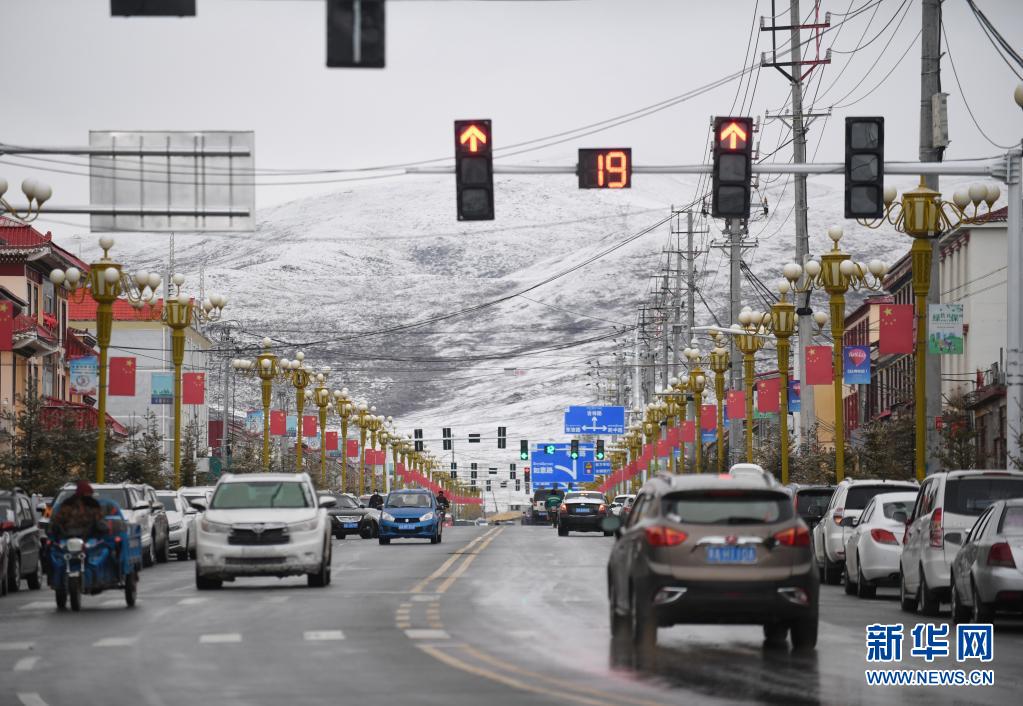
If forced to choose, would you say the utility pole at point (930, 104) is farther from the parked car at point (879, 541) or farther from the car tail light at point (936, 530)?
the car tail light at point (936, 530)

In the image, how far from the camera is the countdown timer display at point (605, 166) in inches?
1132

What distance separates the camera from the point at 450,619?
75.4 ft

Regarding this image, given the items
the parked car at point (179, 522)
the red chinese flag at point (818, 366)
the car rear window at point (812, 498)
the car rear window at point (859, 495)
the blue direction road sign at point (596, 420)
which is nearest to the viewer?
the car rear window at point (859, 495)

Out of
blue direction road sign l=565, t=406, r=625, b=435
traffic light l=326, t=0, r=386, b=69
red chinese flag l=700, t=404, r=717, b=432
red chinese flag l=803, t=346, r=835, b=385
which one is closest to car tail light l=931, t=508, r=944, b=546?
traffic light l=326, t=0, r=386, b=69

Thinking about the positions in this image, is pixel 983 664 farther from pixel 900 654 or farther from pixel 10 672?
pixel 10 672

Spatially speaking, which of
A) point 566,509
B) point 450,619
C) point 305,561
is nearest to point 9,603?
point 305,561

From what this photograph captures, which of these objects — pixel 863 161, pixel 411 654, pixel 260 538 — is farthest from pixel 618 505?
pixel 411 654

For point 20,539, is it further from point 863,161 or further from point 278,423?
point 278,423

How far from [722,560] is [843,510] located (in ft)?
49.0

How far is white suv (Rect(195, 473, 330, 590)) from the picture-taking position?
96.9 feet

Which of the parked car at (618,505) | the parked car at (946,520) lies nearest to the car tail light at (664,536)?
the parked car at (946,520)

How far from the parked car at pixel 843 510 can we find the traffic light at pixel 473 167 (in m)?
A: 8.32

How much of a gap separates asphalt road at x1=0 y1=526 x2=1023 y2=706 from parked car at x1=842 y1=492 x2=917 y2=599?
2.70 ft

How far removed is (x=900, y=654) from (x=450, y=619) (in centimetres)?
669
